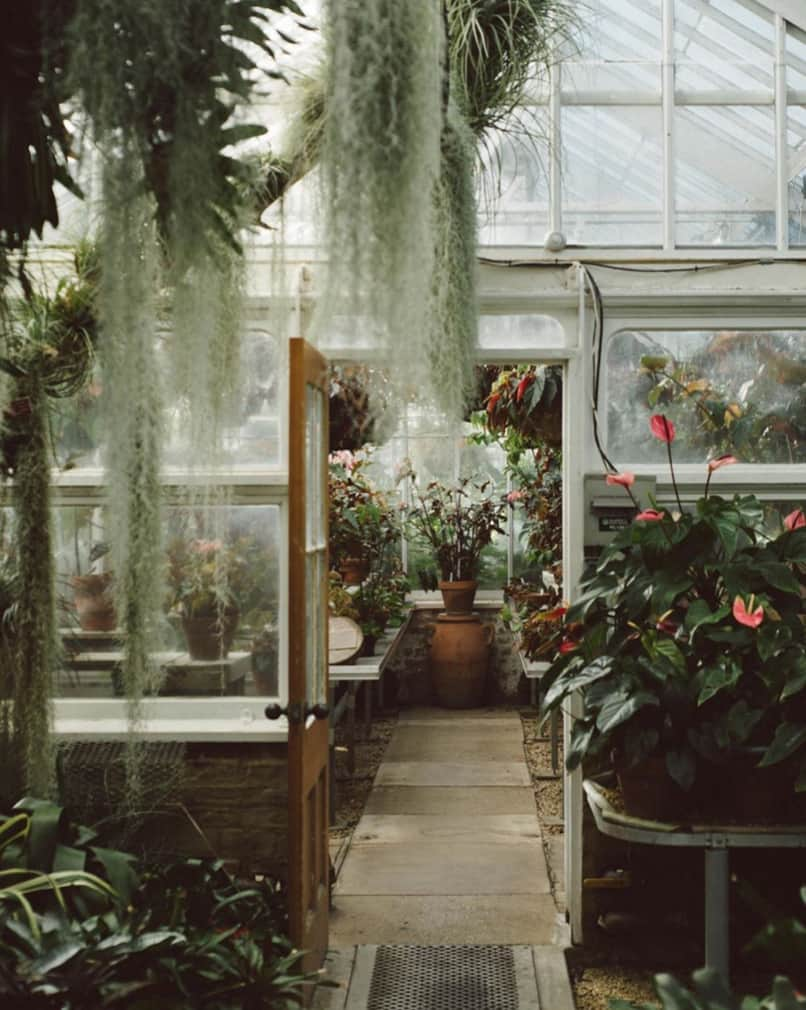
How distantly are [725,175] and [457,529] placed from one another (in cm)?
464

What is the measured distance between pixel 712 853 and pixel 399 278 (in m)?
1.93

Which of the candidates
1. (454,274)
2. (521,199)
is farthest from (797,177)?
(454,274)

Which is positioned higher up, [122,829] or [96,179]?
[96,179]

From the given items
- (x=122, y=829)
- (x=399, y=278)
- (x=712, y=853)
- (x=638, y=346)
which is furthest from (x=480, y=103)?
(x=122, y=829)

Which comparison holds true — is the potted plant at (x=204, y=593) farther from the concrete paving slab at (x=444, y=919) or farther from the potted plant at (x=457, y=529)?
the potted plant at (x=457, y=529)

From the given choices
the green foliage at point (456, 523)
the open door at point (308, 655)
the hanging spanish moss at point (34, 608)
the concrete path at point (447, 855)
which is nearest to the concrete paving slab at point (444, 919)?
the concrete path at point (447, 855)

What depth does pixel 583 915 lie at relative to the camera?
3504 mm

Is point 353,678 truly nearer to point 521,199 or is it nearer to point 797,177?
point 521,199

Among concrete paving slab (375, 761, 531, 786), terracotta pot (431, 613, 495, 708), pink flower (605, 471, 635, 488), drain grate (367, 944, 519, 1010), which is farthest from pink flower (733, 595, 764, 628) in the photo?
terracotta pot (431, 613, 495, 708)

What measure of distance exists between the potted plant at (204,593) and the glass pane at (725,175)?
1.81m

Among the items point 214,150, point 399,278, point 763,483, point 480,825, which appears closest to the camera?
point 214,150

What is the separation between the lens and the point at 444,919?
12.5 ft

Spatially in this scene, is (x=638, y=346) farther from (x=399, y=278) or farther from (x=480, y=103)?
(x=399, y=278)

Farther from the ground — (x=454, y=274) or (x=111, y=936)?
(x=454, y=274)
